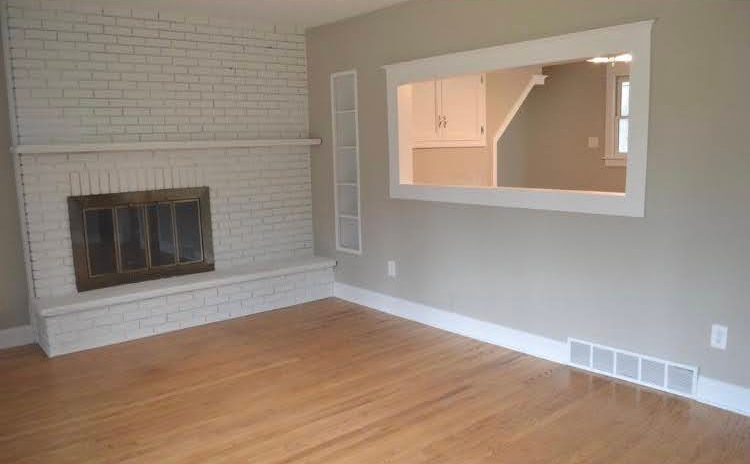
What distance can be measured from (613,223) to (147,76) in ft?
11.7

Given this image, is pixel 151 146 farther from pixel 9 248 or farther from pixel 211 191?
pixel 9 248

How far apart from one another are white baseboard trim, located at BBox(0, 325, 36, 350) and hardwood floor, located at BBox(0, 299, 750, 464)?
128 mm

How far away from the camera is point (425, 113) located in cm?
569

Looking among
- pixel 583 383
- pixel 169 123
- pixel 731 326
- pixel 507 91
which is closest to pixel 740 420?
pixel 731 326

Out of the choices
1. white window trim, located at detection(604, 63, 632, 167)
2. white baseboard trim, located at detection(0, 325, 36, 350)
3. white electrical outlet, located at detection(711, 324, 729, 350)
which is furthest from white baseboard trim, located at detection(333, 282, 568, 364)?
white window trim, located at detection(604, 63, 632, 167)

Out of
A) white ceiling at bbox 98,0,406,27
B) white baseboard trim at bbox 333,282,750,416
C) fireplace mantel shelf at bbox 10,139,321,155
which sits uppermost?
white ceiling at bbox 98,0,406,27

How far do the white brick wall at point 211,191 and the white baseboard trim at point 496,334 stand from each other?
80 centimetres

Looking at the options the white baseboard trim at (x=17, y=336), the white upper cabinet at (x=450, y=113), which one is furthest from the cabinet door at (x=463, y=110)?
the white baseboard trim at (x=17, y=336)

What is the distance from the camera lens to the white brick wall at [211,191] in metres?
4.41

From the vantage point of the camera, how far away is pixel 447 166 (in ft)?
19.6

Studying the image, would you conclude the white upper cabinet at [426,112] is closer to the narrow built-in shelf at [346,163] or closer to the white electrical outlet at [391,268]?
the narrow built-in shelf at [346,163]

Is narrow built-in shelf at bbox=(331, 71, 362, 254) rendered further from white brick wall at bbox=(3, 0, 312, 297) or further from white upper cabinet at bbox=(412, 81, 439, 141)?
white upper cabinet at bbox=(412, 81, 439, 141)

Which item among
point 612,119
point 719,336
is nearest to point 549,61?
point 719,336

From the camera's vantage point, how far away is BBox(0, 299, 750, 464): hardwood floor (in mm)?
2832
